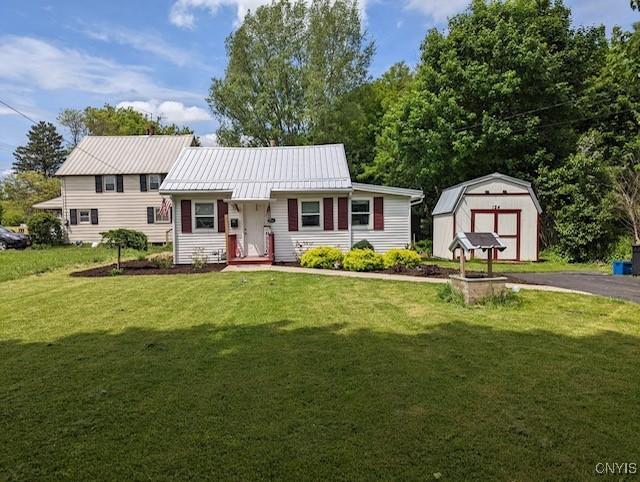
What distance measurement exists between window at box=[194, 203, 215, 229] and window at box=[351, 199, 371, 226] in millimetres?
5101

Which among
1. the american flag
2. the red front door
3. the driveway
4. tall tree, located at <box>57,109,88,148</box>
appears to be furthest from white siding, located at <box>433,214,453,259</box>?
tall tree, located at <box>57,109,88,148</box>

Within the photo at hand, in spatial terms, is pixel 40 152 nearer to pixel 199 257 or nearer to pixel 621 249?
pixel 199 257

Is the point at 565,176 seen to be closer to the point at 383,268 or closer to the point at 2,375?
the point at 383,268

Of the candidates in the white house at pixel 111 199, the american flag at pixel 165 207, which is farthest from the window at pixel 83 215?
the american flag at pixel 165 207

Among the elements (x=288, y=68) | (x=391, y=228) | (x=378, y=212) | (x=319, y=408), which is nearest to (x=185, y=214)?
(x=378, y=212)

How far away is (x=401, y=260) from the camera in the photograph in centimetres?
1327

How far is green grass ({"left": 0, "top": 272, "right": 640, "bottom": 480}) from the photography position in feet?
9.10

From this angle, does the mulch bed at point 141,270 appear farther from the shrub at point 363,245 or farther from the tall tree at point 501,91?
the tall tree at point 501,91

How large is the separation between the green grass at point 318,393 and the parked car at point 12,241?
65.7ft

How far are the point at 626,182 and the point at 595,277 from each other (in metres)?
8.43

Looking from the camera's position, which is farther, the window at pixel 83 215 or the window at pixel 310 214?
the window at pixel 83 215

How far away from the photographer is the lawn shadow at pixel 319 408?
2742mm

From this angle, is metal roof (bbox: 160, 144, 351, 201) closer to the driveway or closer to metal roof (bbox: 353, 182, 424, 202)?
metal roof (bbox: 353, 182, 424, 202)

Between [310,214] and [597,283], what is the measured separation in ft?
29.5
